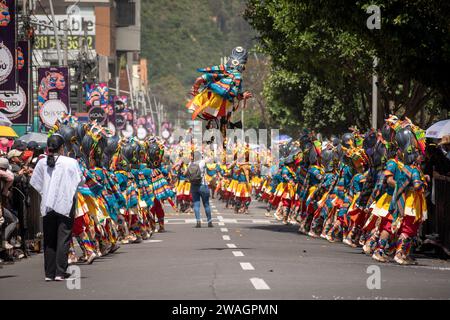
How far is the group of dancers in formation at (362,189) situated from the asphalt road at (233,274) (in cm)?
55

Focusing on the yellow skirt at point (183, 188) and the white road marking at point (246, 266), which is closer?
the white road marking at point (246, 266)

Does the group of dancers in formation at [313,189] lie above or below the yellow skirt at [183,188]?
above

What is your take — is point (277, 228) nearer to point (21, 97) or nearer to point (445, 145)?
point (21, 97)

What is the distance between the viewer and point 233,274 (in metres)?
16.4

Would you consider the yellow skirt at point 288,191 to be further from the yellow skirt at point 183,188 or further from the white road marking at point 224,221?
the yellow skirt at point 183,188

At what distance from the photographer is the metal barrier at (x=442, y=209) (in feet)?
72.3

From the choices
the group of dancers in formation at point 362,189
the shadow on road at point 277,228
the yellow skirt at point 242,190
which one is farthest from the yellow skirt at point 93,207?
the yellow skirt at point 242,190

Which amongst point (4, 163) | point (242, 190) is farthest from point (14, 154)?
point (242, 190)

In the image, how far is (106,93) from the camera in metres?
59.8

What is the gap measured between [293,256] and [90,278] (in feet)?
16.1

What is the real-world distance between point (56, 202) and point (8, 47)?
536 inches

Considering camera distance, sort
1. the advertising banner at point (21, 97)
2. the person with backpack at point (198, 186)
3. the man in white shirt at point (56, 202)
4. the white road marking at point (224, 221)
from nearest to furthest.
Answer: the man in white shirt at point (56, 202)
the person with backpack at point (198, 186)
the advertising banner at point (21, 97)
the white road marking at point (224, 221)

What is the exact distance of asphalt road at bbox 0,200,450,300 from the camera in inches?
559
